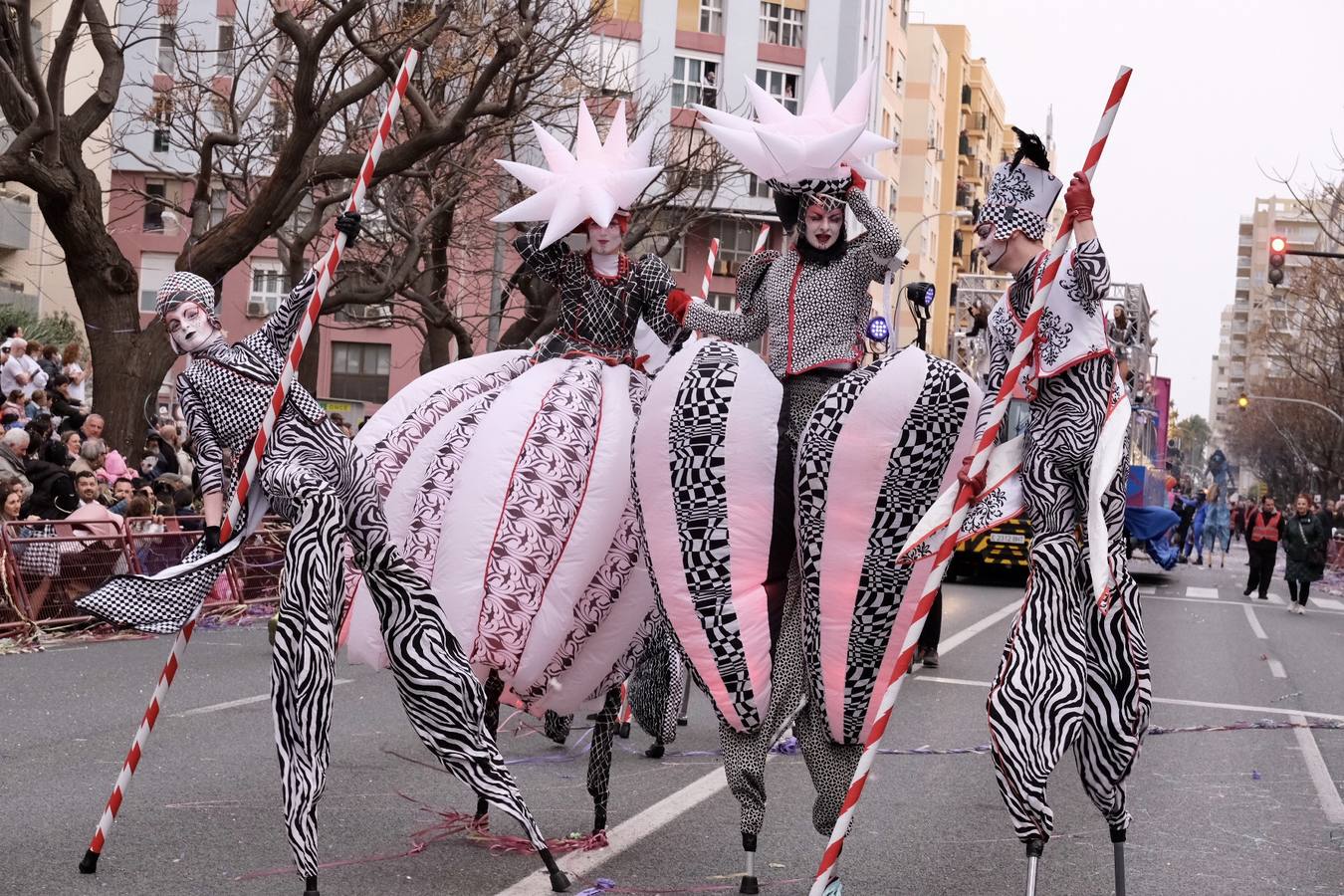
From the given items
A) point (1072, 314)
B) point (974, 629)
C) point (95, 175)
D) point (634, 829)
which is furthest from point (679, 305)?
point (95, 175)

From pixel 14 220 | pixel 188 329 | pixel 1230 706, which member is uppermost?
pixel 14 220

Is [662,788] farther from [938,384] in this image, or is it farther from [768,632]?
[938,384]

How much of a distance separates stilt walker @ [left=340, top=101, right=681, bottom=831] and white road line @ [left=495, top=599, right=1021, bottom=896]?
0.16 meters

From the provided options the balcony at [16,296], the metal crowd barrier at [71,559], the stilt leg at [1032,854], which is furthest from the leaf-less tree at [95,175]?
the balcony at [16,296]

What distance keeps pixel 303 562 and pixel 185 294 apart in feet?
3.94

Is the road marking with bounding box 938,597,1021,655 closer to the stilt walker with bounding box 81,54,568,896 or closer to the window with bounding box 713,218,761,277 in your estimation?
the stilt walker with bounding box 81,54,568,896

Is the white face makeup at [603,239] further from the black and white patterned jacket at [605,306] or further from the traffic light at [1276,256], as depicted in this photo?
the traffic light at [1276,256]

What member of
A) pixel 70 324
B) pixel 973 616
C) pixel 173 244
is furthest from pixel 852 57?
pixel 973 616

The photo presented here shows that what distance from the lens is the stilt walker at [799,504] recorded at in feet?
18.1

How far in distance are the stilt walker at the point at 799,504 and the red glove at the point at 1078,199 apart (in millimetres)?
661

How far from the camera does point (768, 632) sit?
5.67 m

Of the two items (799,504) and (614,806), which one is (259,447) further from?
(614,806)

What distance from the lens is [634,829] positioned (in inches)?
262

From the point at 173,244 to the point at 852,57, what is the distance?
79.8 ft
